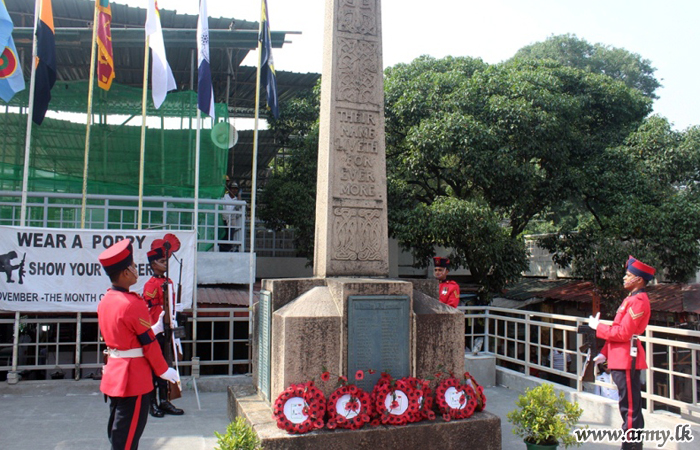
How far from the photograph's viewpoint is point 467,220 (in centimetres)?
1170

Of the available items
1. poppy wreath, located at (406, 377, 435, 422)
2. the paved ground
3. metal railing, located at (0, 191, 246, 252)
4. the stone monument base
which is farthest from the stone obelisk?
metal railing, located at (0, 191, 246, 252)

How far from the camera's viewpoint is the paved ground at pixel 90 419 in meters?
5.20

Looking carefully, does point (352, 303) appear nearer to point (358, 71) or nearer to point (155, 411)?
point (358, 71)

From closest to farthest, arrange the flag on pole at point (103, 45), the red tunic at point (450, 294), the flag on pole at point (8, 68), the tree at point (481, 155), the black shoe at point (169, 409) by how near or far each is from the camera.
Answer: the black shoe at point (169, 409)
the red tunic at point (450, 294)
the flag on pole at point (8, 68)
the flag on pole at point (103, 45)
the tree at point (481, 155)

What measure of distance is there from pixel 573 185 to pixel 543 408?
9.79 m

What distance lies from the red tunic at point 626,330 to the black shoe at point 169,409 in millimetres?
4353

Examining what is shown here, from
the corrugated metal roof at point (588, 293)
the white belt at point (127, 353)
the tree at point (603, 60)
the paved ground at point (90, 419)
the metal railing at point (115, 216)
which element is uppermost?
the tree at point (603, 60)

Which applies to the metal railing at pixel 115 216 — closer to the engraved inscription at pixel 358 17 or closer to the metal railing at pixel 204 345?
the metal railing at pixel 204 345

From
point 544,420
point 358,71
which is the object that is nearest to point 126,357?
point 544,420

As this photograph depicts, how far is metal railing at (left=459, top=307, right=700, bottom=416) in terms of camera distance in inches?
205

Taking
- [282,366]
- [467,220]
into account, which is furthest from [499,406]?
[467,220]

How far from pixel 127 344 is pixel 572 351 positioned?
4.93 m

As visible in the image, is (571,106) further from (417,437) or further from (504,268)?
(417,437)

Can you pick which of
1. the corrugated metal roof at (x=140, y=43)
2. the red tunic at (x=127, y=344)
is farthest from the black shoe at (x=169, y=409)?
the corrugated metal roof at (x=140, y=43)
